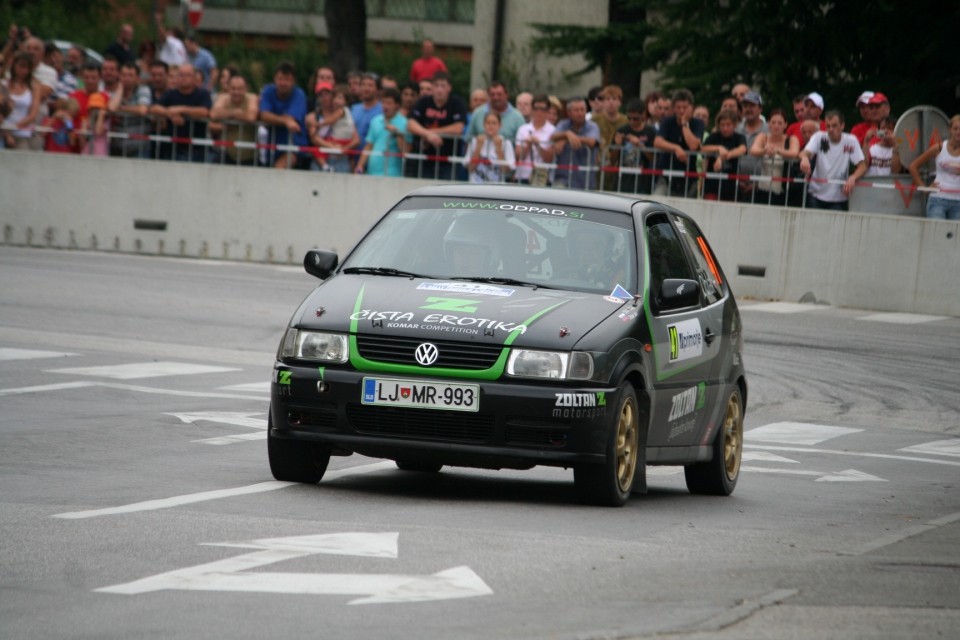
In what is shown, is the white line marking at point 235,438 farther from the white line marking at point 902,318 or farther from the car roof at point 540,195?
the white line marking at point 902,318

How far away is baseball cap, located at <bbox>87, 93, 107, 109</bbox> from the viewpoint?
27.9 metres

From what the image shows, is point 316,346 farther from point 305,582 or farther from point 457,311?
point 305,582

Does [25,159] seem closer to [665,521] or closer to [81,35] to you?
[665,521]

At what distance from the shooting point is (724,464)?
11.4m

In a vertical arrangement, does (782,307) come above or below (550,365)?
below

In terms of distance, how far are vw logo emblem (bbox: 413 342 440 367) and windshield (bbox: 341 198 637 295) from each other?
0.92 metres

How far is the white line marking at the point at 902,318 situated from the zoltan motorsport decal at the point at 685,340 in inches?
514

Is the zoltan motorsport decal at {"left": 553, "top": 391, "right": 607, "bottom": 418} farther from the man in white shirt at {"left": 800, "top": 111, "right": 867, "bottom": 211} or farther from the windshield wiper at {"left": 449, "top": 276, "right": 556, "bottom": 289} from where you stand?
the man in white shirt at {"left": 800, "top": 111, "right": 867, "bottom": 211}

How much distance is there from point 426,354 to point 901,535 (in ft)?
8.16

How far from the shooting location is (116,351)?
17.3 metres

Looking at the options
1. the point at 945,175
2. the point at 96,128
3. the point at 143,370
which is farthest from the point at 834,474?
the point at 96,128

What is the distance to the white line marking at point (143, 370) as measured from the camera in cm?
1551

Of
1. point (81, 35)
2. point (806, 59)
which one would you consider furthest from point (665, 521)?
point (81, 35)

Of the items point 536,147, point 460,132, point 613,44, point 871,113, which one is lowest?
point 536,147
